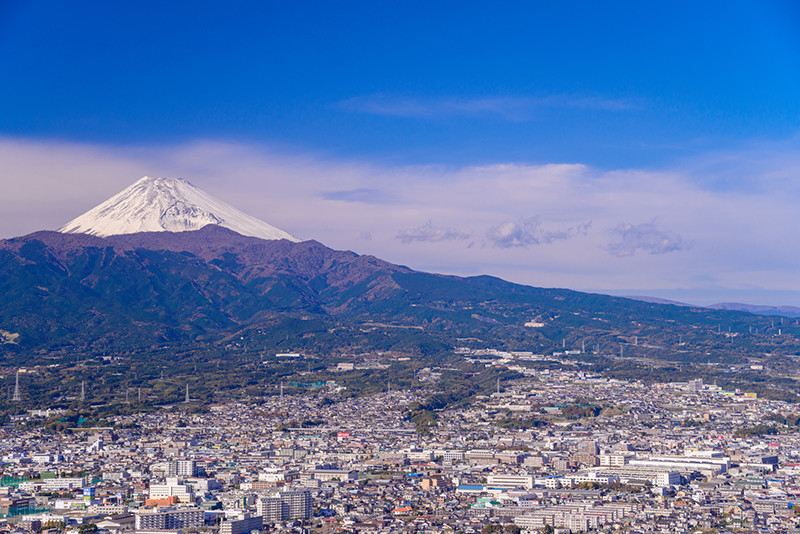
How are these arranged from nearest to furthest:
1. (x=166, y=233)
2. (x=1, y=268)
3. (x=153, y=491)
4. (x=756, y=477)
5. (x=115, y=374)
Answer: (x=153, y=491) < (x=756, y=477) < (x=115, y=374) < (x=1, y=268) < (x=166, y=233)

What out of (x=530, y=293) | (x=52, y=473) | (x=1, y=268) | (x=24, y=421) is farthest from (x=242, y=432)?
(x=530, y=293)

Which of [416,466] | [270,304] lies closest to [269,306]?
[270,304]

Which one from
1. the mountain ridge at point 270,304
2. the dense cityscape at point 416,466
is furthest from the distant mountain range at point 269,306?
the dense cityscape at point 416,466

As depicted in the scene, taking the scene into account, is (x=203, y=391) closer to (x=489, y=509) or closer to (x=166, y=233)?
(x=489, y=509)

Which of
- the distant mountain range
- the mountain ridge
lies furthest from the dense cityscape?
the mountain ridge

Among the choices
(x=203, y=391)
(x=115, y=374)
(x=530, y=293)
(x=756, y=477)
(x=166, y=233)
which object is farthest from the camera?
(x=166, y=233)

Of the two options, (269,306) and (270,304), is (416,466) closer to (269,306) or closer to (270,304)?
(269,306)

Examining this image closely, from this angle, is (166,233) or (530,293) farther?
(166,233)

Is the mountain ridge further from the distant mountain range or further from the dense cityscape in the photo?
the dense cityscape

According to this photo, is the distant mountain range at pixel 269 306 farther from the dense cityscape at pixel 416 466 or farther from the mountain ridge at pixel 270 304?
the dense cityscape at pixel 416 466
